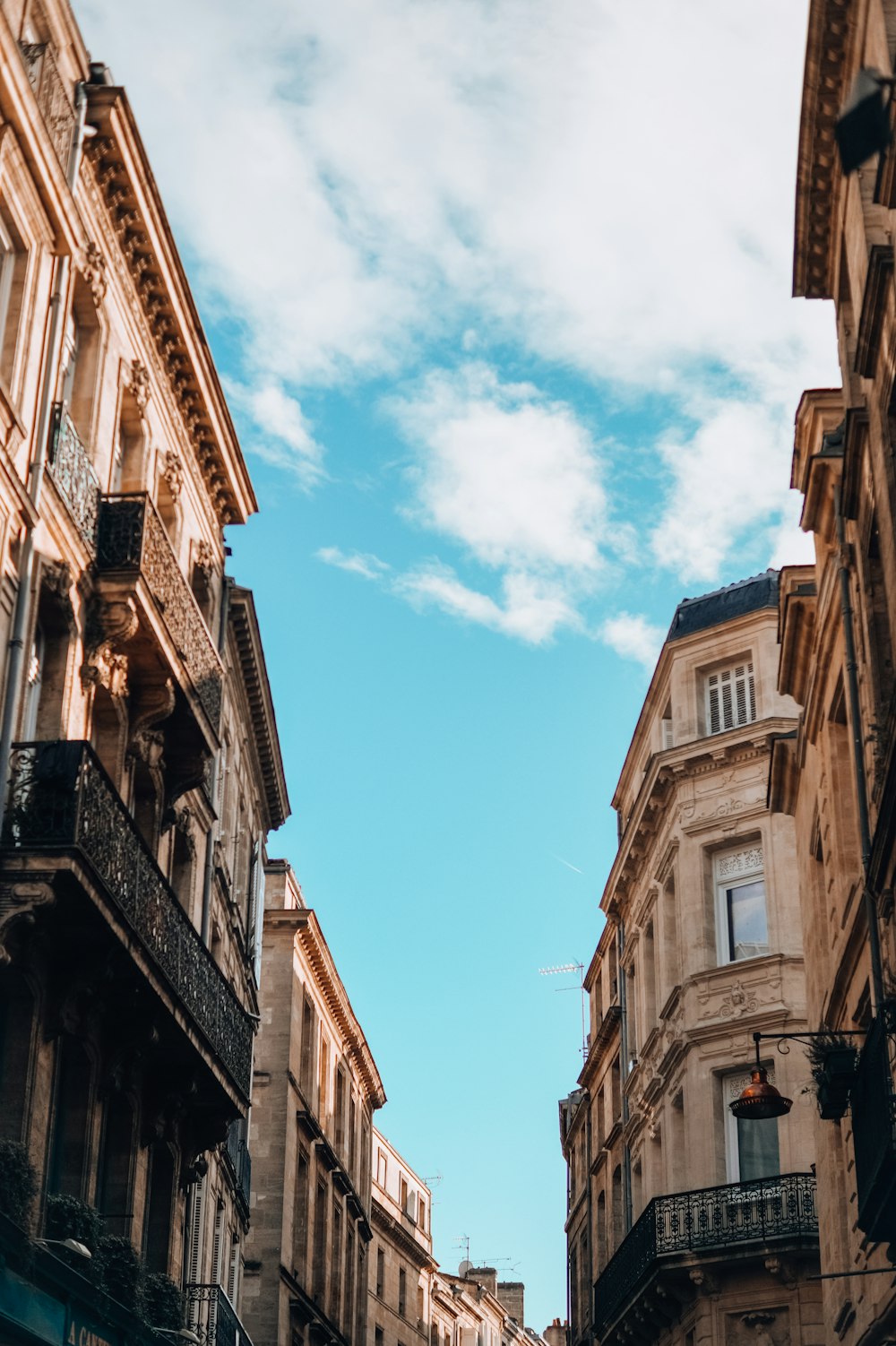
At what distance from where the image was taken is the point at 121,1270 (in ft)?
64.0

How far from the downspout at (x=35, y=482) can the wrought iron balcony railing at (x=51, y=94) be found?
123 millimetres

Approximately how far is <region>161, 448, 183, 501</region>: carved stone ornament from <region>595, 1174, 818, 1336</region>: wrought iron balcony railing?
15.4 m

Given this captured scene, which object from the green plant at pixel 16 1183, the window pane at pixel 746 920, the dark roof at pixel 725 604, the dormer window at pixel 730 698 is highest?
the dark roof at pixel 725 604

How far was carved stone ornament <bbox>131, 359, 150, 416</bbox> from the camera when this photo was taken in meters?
23.0

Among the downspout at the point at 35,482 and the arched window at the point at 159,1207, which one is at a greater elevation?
the downspout at the point at 35,482

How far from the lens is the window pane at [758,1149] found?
33219 millimetres

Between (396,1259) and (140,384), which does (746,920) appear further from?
(396,1259)

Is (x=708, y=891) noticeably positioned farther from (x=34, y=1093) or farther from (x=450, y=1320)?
(x=450, y=1320)

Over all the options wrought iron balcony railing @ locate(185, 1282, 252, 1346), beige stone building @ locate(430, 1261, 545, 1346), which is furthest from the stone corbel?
beige stone building @ locate(430, 1261, 545, 1346)

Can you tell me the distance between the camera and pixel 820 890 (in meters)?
24.7

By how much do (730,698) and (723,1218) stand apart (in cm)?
1036

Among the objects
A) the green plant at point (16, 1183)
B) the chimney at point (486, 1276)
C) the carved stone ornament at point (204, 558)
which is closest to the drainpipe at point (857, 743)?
the green plant at point (16, 1183)

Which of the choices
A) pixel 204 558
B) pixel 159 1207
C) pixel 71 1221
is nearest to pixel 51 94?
pixel 204 558

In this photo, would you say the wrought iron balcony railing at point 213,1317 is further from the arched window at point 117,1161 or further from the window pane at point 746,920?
the window pane at point 746,920
